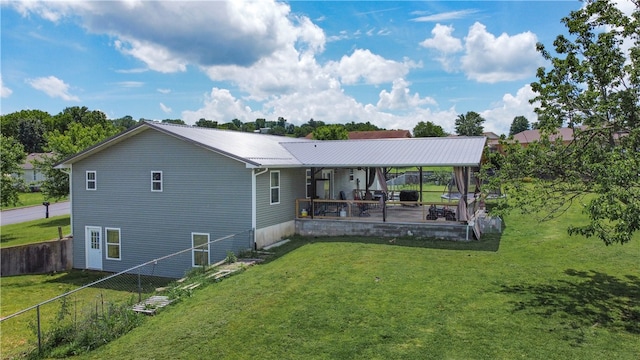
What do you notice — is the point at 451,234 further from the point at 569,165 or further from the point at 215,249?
the point at 215,249

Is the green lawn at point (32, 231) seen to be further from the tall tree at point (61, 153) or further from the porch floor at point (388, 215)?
the porch floor at point (388, 215)

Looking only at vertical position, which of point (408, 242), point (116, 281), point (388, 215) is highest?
point (388, 215)

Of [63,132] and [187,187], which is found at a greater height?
[63,132]

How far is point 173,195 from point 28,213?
22.3 m

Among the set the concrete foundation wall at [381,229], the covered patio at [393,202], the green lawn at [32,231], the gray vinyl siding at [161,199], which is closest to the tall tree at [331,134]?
the green lawn at [32,231]

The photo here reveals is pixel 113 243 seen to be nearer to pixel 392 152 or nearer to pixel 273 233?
pixel 273 233

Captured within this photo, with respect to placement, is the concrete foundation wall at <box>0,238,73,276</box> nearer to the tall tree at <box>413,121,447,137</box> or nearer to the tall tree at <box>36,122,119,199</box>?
the tall tree at <box>36,122,119,199</box>

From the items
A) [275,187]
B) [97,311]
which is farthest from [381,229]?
[97,311]

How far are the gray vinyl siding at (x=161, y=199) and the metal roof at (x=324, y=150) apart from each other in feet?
1.60

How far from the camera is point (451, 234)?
15648 millimetres

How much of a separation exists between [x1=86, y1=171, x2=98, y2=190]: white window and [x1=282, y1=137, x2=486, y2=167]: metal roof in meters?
8.46

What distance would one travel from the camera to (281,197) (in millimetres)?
17188

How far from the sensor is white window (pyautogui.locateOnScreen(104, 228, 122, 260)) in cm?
1761

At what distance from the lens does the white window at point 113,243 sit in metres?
17.6
